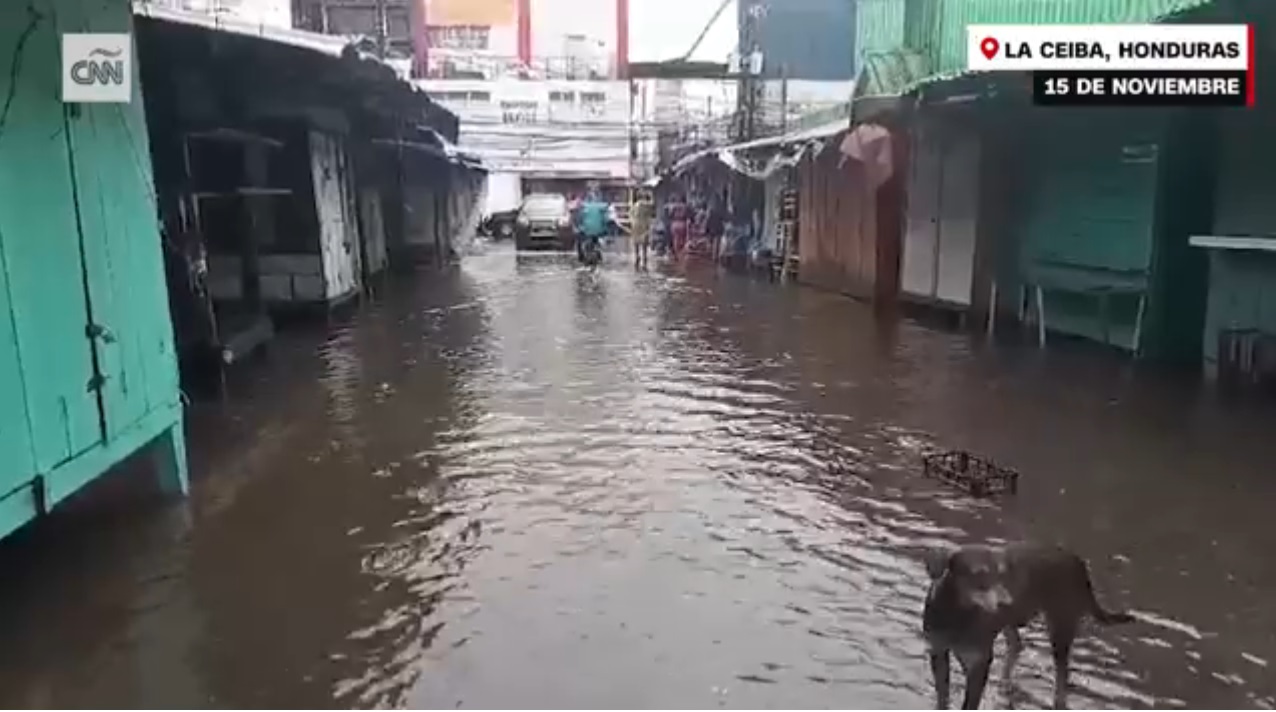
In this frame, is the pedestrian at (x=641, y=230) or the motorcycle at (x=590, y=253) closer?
the motorcycle at (x=590, y=253)

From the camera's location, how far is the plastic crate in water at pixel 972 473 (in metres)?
6.24

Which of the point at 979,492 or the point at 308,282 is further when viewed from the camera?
the point at 308,282

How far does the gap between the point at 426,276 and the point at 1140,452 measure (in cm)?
1558

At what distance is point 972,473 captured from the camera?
21.0ft

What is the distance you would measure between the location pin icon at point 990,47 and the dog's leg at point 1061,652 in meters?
6.66

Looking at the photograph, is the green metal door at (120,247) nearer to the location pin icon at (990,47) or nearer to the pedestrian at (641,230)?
the location pin icon at (990,47)

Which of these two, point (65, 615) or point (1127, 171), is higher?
point (1127, 171)

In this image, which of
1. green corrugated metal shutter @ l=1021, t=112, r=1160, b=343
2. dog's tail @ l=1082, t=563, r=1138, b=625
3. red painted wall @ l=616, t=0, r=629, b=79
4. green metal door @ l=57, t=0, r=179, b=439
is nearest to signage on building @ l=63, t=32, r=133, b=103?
green metal door @ l=57, t=0, r=179, b=439

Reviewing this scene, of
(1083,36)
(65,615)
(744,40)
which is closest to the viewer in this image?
(65,615)

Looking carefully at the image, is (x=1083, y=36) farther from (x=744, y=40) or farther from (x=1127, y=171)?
(x=744, y=40)

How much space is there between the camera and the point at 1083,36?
343 inches

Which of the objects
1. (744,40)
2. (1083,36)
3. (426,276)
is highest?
(744,40)

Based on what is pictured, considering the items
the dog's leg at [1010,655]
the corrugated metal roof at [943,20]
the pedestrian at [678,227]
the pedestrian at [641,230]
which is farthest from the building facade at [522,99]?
the dog's leg at [1010,655]

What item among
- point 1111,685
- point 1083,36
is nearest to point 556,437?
point 1111,685
